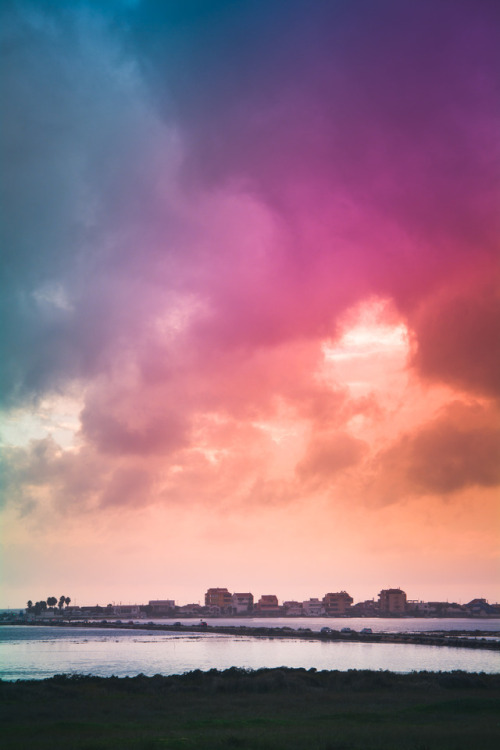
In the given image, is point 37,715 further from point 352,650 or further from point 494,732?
point 352,650

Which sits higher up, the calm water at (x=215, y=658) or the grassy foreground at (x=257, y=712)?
the grassy foreground at (x=257, y=712)

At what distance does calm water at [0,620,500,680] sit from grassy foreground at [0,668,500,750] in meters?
20.1

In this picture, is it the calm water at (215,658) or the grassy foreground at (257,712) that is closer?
the grassy foreground at (257,712)

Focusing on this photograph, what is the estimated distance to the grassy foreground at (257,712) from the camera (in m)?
31.4

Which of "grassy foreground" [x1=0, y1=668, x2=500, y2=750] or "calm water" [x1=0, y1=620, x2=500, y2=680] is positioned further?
"calm water" [x1=0, y1=620, x2=500, y2=680]

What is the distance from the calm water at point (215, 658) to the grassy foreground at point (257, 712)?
20129 millimetres

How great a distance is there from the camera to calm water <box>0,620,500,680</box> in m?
81.3

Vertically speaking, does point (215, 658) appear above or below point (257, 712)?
below

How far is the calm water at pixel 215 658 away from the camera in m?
81.3

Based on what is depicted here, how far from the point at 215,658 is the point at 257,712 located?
58.9 metres

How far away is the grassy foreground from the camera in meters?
31.4

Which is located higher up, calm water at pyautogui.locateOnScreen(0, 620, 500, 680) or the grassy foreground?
the grassy foreground

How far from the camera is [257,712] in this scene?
43031mm

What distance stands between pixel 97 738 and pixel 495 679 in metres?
40.7
